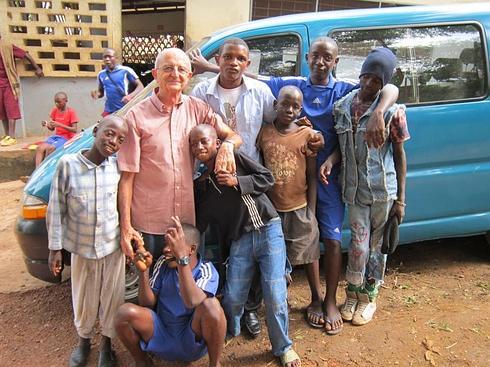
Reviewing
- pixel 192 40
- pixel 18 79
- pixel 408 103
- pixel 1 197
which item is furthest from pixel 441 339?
pixel 18 79

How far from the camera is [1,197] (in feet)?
19.0

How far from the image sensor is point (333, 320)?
2867mm

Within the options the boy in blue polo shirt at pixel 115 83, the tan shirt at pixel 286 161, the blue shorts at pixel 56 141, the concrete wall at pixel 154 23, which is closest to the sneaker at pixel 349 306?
the tan shirt at pixel 286 161

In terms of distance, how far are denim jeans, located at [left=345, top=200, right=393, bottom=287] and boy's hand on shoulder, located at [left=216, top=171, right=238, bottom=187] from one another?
0.90 m

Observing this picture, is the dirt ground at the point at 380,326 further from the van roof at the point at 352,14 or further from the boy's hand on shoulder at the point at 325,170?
the van roof at the point at 352,14

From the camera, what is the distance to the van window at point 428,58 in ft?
10.5

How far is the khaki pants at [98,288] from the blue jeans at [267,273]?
0.63 m

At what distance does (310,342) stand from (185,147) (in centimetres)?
147

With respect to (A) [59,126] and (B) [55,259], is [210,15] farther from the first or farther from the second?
(B) [55,259]

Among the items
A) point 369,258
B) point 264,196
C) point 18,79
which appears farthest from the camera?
point 18,79

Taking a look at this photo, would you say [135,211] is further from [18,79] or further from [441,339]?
[18,79]

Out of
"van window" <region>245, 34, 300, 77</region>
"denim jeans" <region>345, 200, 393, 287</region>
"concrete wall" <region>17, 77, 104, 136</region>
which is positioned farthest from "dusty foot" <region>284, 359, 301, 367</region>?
"concrete wall" <region>17, 77, 104, 136</region>

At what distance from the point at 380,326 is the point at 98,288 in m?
1.83

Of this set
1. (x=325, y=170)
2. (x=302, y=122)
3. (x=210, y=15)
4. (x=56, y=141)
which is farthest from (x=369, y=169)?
(x=210, y=15)
